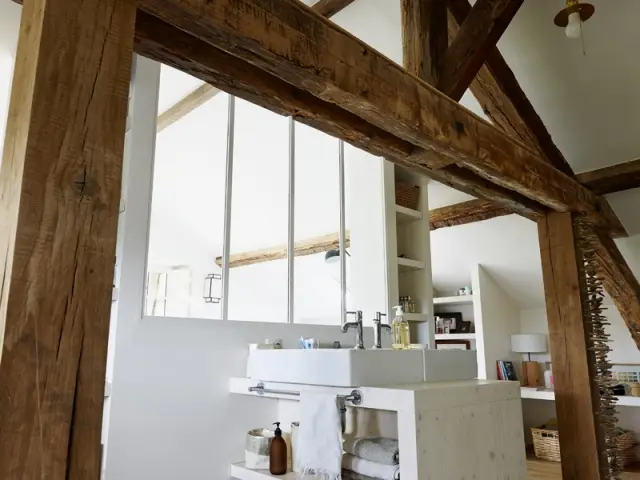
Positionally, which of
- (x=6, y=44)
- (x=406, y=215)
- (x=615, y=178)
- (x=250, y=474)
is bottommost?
(x=250, y=474)

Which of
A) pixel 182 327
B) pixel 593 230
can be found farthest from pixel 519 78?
pixel 182 327

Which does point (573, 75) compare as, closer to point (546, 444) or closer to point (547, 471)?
point (547, 471)

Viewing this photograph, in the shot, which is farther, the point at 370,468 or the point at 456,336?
the point at 456,336

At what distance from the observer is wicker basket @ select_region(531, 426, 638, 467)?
Answer: 15.0 feet

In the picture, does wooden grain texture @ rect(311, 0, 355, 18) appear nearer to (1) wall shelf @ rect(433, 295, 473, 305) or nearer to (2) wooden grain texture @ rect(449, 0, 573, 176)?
(2) wooden grain texture @ rect(449, 0, 573, 176)

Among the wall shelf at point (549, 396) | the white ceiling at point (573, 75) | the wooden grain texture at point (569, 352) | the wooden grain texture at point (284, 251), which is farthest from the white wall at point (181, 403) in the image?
the wall shelf at point (549, 396)

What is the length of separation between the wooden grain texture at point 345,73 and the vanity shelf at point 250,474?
60.5 inches

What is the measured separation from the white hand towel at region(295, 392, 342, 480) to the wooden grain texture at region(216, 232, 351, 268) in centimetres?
93

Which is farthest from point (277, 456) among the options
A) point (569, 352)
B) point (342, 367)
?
point (569, 352)

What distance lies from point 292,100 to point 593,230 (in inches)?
95.5

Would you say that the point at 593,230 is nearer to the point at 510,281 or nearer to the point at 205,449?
the point at 510,281

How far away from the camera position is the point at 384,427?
236cm

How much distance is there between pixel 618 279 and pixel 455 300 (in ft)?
6.52

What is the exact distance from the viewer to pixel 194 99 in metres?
2.95
